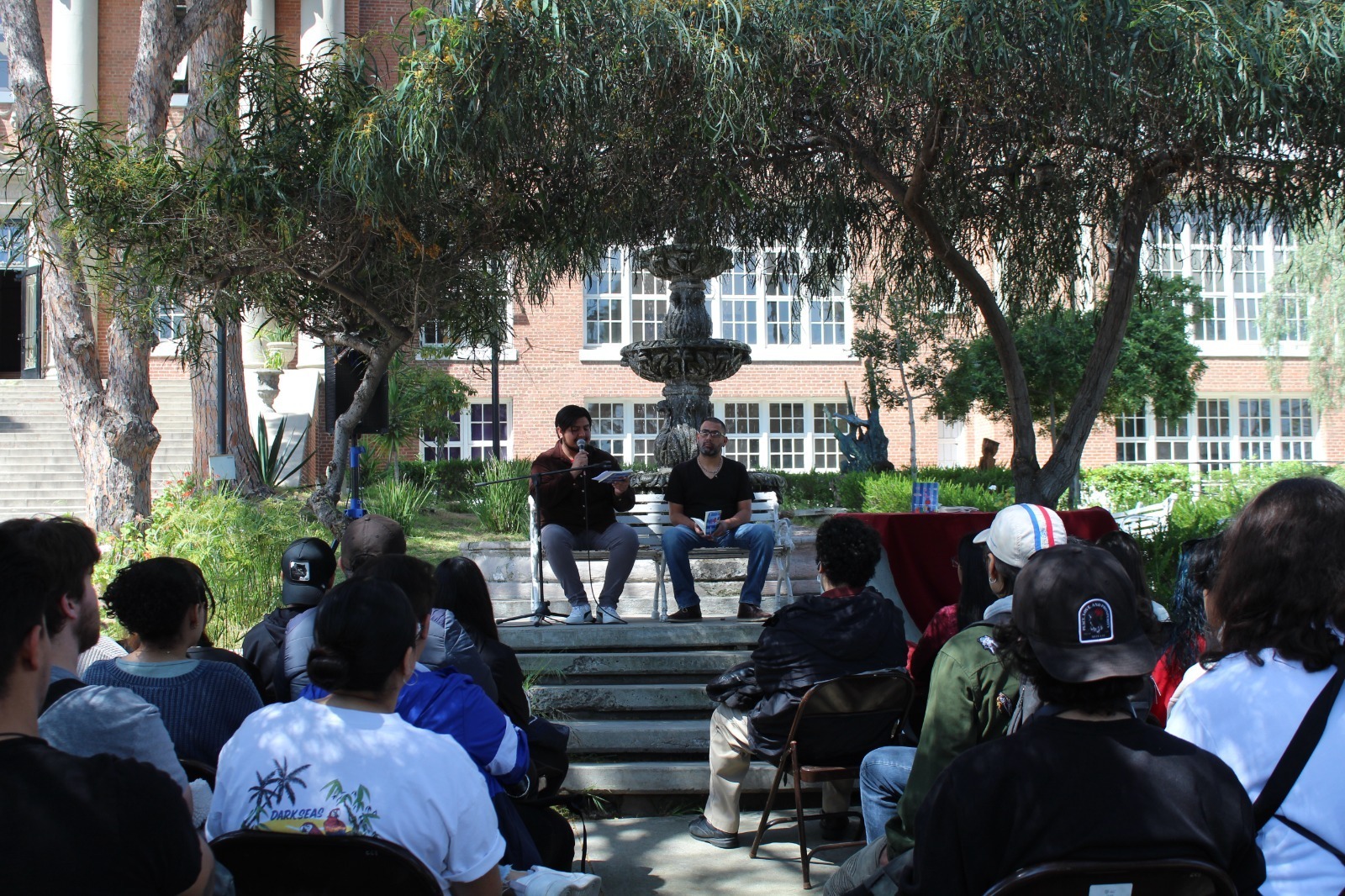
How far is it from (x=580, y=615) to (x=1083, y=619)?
5168mm

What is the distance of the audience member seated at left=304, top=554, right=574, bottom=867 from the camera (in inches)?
112

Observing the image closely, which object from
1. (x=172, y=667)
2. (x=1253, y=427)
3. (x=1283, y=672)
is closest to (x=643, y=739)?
(x=172, y=667)

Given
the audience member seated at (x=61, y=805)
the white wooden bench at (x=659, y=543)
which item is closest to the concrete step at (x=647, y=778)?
the white wooden bench at (x=659, y=543)

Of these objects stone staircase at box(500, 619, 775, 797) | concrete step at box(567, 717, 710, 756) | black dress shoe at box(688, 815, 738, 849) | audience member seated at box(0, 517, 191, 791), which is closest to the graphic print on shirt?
audience member seated at box(0, 517, 191, 791)

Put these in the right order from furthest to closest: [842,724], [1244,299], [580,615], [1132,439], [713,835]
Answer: [1132,439] < [1244,299] < [580,615] < [713,835] < [842,724]

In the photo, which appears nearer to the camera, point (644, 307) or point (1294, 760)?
point (1294, 760)

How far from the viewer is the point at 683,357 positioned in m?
9.36

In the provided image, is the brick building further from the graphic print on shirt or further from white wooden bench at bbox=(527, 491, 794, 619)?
the graphic print on shirt

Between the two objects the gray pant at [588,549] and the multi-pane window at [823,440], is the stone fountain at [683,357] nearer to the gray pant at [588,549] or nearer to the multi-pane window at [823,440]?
the gray pant at [588,549]

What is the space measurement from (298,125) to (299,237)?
2.27 ft

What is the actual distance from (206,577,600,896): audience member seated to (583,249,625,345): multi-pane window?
2321 centimetres

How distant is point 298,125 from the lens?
6492 millimetres

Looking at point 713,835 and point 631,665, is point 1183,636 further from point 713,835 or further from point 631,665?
point 631,665

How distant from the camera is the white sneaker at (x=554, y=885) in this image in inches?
108
